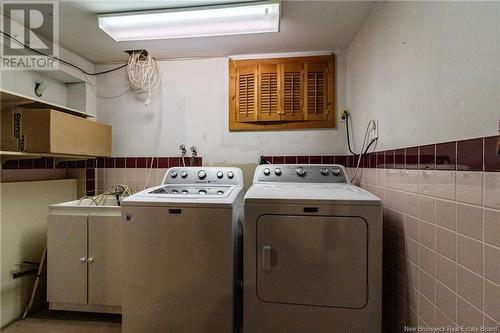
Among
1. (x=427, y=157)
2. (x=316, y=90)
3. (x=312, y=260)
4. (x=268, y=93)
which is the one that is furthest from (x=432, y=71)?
(x=268, y=93)

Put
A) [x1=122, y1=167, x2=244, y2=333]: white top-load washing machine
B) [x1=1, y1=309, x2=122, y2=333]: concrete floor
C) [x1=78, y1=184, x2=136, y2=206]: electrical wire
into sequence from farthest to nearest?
1. [x1=78, y1=184, x2=136, y2=206]: electrical wire
2. [x1=1, y1=309, x2=122, y2=333]: concrete floor
3. [x1=122, y1=167, x2=244, y2=333]: white top-load washing machine

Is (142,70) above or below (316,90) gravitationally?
above

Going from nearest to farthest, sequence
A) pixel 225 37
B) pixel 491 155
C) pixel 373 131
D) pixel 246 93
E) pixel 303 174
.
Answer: pixel 491 155, pixel 373 131, pixel 303 174, pixel 225 37, pixel 246 93

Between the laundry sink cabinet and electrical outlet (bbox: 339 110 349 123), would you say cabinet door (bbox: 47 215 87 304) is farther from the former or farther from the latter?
electrical outlet (bbox: 339 110 349 123)

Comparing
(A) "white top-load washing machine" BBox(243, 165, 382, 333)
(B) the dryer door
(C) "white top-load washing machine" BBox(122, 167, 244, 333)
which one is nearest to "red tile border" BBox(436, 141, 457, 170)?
(A) "white top-load washing machine" BBox(243, 165, 382, 333)

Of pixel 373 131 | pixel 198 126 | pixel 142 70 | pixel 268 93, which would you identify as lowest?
pixel 373 131

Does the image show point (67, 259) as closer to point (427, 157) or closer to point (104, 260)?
point (104, 260)

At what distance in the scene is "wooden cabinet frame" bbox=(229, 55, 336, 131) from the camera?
2355 millimetres

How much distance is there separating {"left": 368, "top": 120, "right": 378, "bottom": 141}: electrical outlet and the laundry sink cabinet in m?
2.01

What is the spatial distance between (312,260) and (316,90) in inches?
66.3

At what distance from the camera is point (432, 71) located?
1.08 meters

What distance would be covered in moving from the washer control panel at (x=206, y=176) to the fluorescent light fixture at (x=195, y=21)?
1.12 m

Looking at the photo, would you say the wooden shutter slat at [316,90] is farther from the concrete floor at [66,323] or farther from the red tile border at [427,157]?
the concrete floor at [66,323]

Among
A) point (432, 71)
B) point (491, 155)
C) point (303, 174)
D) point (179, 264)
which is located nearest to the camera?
point (491, 155)
